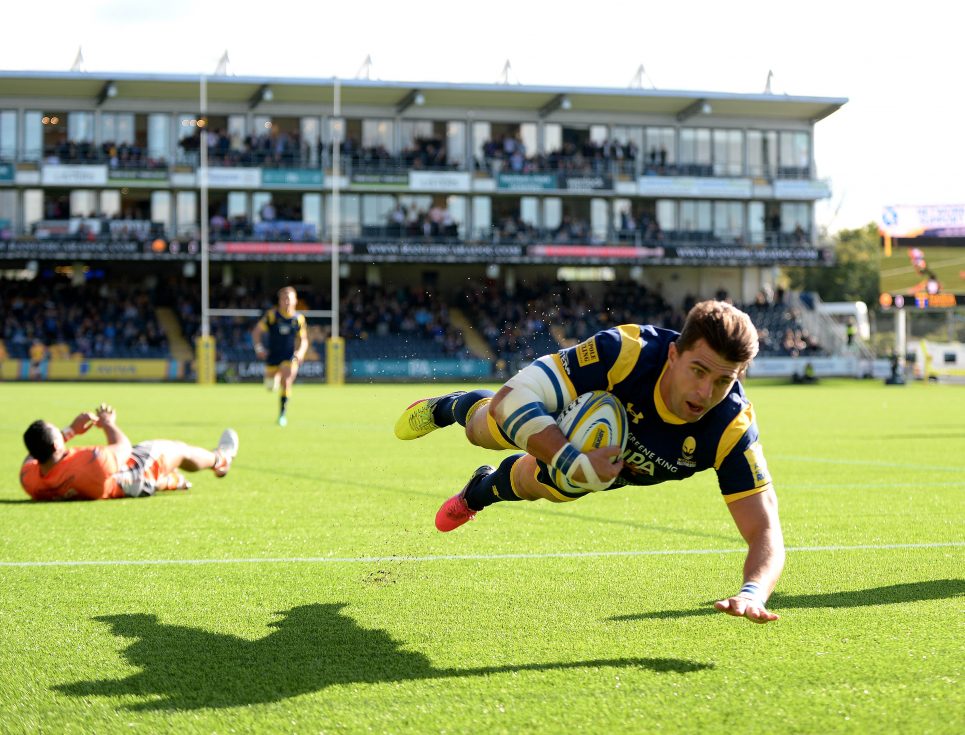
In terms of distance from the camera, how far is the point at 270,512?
26.8 ft

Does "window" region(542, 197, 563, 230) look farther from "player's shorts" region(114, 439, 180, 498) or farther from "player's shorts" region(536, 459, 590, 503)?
"player's shorts" region(536, 459, 590, 503)

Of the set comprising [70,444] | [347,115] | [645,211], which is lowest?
[70,444]

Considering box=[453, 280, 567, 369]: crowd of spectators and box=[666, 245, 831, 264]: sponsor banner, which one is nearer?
box=[453, 280, 567, 369]: crowd of spectators

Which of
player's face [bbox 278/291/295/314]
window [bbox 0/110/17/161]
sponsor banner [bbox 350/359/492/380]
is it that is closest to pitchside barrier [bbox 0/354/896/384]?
sponsor banner [bbox 350/359/492/380]

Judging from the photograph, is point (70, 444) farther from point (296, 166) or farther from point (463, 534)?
point (296, 166)

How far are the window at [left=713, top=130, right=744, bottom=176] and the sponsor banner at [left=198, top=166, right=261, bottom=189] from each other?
70.5ft

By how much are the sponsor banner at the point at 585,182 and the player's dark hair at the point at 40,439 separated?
45.6m

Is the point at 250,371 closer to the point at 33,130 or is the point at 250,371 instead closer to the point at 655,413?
the point at 33,130

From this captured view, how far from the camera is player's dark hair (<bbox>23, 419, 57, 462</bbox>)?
26.4 feet

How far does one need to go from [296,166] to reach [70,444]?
1408 inches

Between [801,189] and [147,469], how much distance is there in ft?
167

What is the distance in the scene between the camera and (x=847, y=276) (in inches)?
3159

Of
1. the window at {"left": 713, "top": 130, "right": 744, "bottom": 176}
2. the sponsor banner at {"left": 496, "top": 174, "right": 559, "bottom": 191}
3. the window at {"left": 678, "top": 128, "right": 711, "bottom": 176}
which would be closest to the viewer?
the sponsor banner at {"left": 496, "top": 174, "right": 559, "bottom": 191}

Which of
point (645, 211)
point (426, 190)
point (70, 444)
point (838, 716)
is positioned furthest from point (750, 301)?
point (838, 716)
